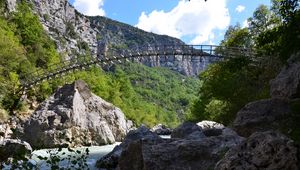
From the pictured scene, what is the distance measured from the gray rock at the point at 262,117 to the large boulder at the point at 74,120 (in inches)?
681

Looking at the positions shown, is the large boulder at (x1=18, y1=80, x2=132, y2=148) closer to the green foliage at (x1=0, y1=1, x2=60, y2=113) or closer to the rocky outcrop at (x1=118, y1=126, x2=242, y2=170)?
the green foliage at (x1=0, y1=1, x2=60, y2=113)

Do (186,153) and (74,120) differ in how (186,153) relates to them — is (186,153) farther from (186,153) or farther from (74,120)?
(74,120)

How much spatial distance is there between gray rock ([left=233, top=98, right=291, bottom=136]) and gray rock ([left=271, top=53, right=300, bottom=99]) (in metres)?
1.87

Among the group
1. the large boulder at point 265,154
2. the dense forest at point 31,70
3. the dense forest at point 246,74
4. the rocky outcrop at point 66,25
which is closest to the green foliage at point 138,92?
the dense forest at point 31,70

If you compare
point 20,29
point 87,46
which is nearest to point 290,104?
point 20,29

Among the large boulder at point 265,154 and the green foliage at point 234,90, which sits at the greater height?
the green foliage at point 234,90

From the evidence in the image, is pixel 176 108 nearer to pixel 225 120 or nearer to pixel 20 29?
pixel 20 29

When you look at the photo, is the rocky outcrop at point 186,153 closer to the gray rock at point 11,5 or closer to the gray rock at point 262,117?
the gray rock at point 262,117

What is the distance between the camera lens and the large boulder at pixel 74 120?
30.3 m

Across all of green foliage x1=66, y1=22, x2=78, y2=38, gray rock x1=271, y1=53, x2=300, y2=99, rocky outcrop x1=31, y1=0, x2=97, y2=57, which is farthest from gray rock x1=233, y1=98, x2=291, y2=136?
green foliage x1=66, y1=22, x2=78, y2=38

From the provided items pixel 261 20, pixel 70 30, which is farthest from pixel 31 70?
pixel 70 30

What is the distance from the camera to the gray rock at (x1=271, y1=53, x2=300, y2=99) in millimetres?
15055

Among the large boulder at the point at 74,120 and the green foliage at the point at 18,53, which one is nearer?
the large boulder at the point at 74,120

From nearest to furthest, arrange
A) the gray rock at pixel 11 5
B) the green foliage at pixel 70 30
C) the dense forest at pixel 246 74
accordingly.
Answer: the dense forest at pixel 246 74, the gray rock at pixel 11 5, the green foliage at pixel 70 30
